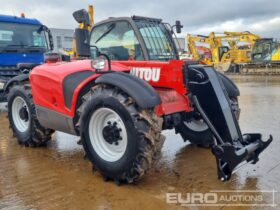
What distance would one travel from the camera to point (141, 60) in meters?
4.58

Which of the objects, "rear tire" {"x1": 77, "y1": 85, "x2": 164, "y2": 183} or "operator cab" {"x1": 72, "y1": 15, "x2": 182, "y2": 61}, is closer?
"rear tire" {"x1": 77, "y1": 85, "x2": 164, "y2": 183}

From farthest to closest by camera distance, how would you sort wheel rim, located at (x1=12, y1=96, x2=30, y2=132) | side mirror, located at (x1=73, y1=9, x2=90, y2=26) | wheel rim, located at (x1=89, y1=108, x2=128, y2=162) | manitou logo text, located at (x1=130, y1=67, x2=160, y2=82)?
wheel rim, located at (x1=12, y1=96, x2=30, y2=132), side mirror, located at (x1=73, y1=9, x2=90, y2=26), manitou logo text, located at (x1=130, y1=67, x2=160, y2=82), wheel rim, located at (x1=89, y1=108, x2=128, y2=162)

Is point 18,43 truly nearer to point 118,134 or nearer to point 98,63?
point 98,63

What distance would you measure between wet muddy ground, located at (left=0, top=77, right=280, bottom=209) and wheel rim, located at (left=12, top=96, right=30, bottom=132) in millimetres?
358

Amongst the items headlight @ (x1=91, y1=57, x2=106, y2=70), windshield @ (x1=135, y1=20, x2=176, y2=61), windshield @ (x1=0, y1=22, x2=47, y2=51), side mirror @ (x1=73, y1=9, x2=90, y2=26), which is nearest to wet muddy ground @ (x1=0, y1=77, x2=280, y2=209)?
headlight @ (x1=91, y1=57, x2=106, y2=70)

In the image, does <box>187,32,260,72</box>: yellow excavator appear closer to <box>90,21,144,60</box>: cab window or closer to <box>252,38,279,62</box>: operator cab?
<box>252,38,279,62</box>: operator cab

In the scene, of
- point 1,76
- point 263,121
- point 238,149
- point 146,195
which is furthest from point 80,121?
point 1,76

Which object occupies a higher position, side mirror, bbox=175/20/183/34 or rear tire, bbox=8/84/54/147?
side mirror, bbox=175/20/183/34

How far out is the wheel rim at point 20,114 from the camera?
5688 mm

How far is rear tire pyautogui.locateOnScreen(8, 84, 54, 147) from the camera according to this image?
5367 millimetres

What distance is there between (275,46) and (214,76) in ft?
79.6

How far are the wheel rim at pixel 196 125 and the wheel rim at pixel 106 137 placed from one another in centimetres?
153

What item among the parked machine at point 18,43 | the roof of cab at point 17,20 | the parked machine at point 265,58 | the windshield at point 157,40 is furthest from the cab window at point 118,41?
the parked machine at point 265,58

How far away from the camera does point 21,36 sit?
9.96 m
